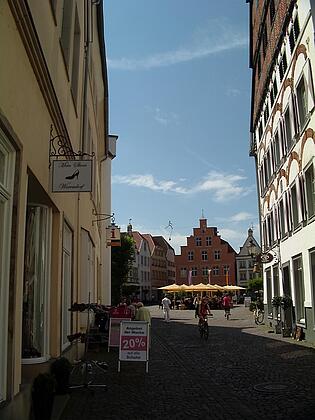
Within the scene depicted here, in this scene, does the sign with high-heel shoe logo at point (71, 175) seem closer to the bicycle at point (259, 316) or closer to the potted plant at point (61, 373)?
the potted plant at point (61, 373)

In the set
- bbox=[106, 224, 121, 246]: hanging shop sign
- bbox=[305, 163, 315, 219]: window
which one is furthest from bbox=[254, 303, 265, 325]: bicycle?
bbox=[305, 163, 315, 219]: window

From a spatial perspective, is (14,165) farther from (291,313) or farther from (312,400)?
(291,313)

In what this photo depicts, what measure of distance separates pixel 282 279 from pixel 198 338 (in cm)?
524

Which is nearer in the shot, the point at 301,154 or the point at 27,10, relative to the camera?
the point at 27,10

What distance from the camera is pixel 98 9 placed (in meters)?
17.9

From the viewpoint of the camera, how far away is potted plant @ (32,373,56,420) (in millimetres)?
6621

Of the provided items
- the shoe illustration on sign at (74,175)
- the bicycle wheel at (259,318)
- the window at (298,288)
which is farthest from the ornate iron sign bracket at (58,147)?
the bicycle wheel at (259,318)

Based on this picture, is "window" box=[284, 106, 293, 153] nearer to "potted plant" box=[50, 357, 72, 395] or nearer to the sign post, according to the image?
the sign post

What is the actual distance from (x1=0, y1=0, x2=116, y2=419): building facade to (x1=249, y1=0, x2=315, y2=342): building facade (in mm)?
6683

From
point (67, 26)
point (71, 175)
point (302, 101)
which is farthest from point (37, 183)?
point (302, 101)

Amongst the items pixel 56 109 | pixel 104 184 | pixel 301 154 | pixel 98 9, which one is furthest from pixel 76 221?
pixel 104 184

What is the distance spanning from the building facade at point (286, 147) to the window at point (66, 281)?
8118 millimetres

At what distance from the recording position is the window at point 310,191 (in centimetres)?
1859

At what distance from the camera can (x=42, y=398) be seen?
664cm
